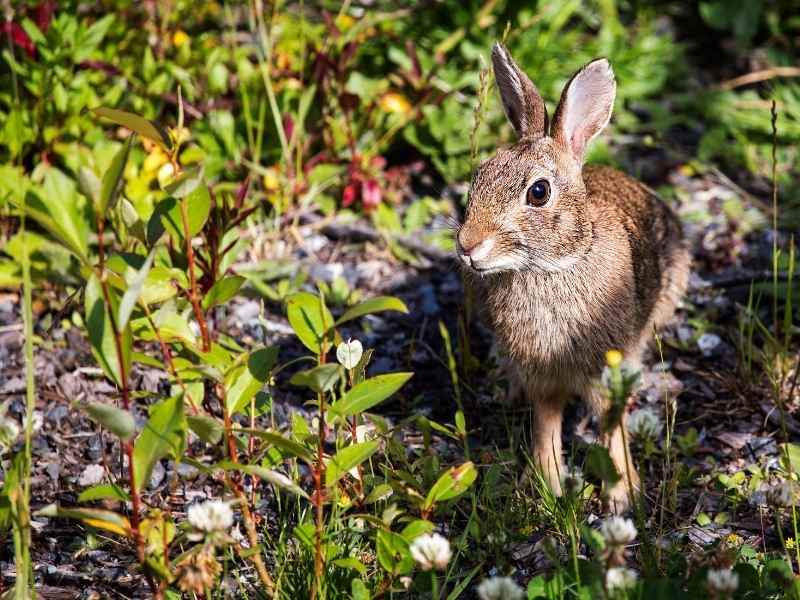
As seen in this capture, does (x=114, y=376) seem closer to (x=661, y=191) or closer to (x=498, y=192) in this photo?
(x=498, y=192)

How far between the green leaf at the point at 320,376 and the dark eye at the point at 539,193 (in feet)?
4.10

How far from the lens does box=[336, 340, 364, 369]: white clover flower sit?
2.91 metres

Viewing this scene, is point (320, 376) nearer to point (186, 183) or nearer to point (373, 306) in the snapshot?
point (373, 306)

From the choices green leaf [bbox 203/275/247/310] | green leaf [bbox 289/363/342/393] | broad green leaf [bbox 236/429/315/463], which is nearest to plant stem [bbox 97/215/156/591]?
broad green leaf [bbox 236/429/315/463]

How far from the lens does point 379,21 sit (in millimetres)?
5617

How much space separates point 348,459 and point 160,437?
52cm

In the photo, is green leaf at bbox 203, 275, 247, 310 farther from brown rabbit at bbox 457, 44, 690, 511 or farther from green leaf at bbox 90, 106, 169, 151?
brown rabbit at bbox 457, 44, 690, 511

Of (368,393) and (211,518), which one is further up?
(368,393)

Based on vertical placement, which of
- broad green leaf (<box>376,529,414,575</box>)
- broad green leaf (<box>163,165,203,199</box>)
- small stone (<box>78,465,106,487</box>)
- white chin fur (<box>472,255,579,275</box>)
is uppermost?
broad green leaf (<box>163,165,203,199</box>)

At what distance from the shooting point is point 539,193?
3588 mm

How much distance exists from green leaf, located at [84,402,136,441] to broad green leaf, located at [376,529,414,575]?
0.75 m

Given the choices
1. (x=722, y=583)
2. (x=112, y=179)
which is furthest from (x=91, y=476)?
(x=722, y=583)

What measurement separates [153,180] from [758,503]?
3089 millimetres

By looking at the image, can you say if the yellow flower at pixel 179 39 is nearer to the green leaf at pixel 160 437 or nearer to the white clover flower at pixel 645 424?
the white clover flower at pixel 645 424
